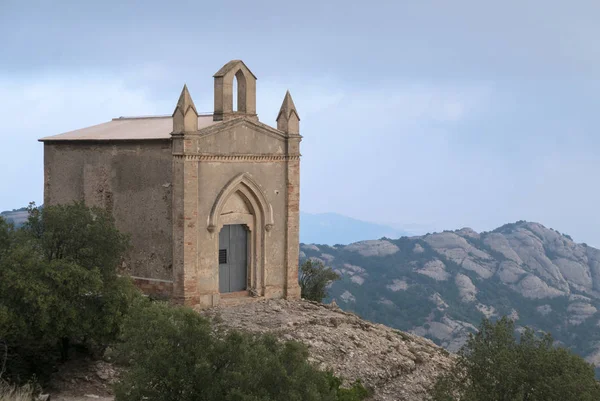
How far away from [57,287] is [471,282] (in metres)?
77.5

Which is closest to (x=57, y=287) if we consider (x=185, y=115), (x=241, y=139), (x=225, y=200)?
(x=185, y=115)

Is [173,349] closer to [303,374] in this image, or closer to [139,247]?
[303,374]

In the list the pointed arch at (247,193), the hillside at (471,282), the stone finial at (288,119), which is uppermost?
the stone finial at (288,119)

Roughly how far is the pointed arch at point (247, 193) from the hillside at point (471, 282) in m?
50.6

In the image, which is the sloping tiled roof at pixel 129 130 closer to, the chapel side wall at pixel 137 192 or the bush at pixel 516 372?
the chapel side wall at pixel 137 192

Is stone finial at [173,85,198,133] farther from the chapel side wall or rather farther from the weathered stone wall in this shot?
the chapel side wall

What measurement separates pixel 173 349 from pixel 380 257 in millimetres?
90807

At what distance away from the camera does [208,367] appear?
49.8 feet

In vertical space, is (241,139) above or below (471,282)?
above

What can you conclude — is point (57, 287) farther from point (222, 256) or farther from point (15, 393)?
point (222, 256)

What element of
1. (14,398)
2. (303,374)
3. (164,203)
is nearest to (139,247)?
(164,203)

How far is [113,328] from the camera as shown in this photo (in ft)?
67.9

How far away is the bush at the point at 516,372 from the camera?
16922 mm

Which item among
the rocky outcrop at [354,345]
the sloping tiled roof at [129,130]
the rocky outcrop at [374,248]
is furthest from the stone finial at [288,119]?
the rocky outcrop at [374,248]
